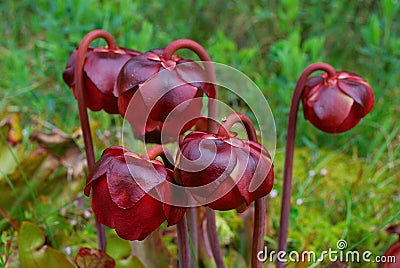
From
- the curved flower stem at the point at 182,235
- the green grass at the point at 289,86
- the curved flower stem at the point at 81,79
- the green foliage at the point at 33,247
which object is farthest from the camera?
the green grass at the point at 289,86

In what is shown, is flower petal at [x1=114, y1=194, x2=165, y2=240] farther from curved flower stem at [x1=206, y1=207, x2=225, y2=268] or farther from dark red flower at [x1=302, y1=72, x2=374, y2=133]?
dark red flower at [x1=302, y1=72, x2=374, y2=133]

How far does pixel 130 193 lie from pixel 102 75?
38cm

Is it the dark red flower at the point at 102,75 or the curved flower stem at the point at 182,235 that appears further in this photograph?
the dark red flower at the point at 102,75

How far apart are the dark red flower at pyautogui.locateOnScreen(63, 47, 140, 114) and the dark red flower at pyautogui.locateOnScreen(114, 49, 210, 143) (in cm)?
11

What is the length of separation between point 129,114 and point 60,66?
1.50 m

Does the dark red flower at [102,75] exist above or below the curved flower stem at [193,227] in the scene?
above

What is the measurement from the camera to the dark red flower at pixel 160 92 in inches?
38.3

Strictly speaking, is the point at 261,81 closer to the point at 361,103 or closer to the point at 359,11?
the point at 359,11

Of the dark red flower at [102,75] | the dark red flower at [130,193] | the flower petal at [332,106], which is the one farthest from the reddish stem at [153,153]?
the flower petal at [332,106]

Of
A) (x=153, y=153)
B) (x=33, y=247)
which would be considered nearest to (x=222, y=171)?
(x=153, y=153)

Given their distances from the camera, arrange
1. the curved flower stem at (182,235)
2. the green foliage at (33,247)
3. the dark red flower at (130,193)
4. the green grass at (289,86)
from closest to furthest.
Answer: the dark red flower at (130,193)
the curved flower stem at (182,235)
the green foliage at (33,247)
the green grass at (289,86)

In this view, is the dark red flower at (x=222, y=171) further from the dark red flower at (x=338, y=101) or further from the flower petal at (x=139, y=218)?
the dark red flower at (x=338, y=101)

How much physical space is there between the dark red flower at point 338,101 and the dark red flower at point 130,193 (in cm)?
44

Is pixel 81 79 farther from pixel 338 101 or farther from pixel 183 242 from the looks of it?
pixel 338 101
